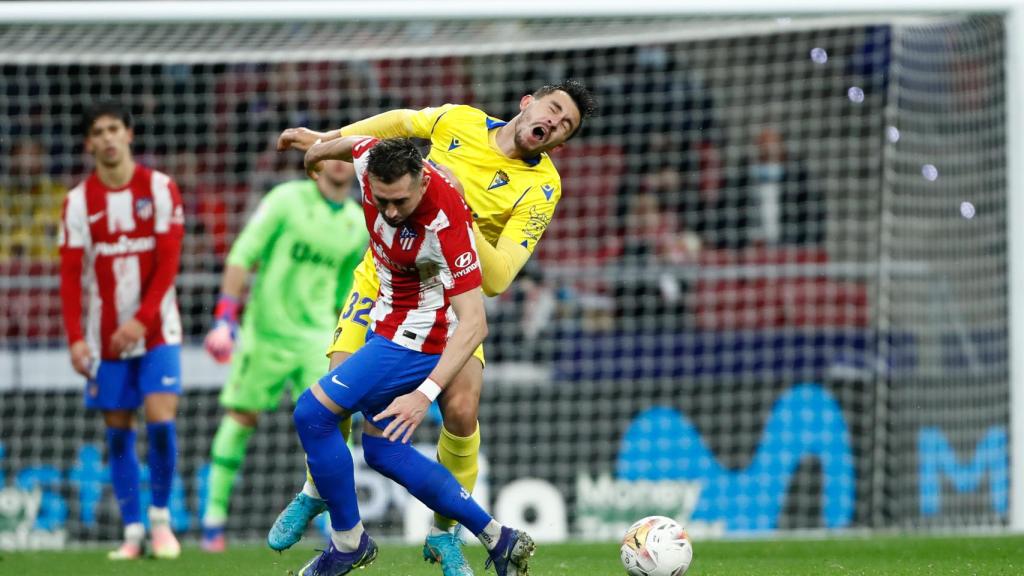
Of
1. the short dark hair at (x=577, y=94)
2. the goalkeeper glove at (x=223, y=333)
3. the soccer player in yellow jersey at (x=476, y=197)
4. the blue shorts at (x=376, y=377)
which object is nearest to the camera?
the blue shorts at (x=376, y=377)

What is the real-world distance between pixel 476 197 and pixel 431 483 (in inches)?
49.6

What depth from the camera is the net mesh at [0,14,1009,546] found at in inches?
360

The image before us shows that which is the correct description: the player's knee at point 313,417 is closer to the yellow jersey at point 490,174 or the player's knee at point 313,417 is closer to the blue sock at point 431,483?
the blue sock at point 431,483

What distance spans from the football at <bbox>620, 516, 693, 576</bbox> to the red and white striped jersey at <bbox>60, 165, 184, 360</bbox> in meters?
2.92

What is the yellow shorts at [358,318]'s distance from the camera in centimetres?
520

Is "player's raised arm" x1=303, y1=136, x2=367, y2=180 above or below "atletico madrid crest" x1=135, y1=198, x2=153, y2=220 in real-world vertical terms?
above

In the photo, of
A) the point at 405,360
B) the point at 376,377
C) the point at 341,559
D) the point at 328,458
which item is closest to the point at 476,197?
the point at 405,360

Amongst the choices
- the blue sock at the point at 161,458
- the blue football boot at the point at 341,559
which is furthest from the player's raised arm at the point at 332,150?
the blue sock at the point at 161,458

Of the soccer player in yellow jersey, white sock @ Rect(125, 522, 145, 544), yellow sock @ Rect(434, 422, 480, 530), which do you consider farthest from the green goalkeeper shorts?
yellow sock @ Rect(434, 422, 480, 530)

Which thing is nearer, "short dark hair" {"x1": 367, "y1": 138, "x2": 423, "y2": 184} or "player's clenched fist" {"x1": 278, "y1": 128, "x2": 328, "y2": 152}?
"short dark hair" {"x1": 367, "y1": 138, "x2": 423, "y2": 184}

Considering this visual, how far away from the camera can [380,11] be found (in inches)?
329

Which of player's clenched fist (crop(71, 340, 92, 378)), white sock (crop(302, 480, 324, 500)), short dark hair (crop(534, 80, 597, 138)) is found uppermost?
short dark hair (crop(534, 80, 597, 138))

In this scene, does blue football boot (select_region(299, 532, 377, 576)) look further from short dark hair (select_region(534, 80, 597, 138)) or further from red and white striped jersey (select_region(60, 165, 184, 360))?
red and white striped jersey (select_region(60, 165, 184, 360))

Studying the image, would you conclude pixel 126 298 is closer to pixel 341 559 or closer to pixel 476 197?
pixel 476 197
